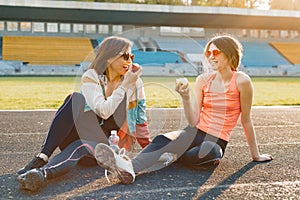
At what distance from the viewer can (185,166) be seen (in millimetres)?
3850

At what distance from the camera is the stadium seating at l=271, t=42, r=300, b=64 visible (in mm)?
37125

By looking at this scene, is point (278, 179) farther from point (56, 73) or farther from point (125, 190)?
point (56, 73)

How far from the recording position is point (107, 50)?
3.42 meters

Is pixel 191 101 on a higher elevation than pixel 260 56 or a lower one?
higher

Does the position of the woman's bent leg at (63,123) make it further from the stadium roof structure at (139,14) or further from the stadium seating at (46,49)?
the stadium roof structure at (139,14)

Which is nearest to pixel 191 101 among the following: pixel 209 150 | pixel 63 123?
pixel 209 150

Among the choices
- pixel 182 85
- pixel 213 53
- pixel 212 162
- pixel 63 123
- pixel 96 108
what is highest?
pixel 213 53

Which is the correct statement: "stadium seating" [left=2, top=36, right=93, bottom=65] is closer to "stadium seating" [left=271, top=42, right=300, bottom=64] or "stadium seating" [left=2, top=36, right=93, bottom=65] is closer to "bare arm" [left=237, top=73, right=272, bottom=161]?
"stadium seating" [left=271, top=42, right=300, bottom=64]

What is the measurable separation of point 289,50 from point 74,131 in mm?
38527

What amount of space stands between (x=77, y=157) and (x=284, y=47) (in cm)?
3932

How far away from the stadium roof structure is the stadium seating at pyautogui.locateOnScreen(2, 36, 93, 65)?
1713mm

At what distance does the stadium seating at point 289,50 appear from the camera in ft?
122

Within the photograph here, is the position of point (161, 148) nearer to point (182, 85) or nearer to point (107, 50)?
point (182, 85)

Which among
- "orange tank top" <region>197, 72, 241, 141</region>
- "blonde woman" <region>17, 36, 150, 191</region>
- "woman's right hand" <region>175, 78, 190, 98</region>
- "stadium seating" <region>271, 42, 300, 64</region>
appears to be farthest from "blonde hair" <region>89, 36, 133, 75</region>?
"stadium seating" <region>271, 42, 300, 64</region>
